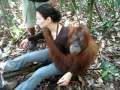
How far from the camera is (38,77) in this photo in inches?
156

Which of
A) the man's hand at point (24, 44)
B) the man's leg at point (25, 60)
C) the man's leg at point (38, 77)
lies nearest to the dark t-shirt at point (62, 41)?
the man's leg at point (38, 77)

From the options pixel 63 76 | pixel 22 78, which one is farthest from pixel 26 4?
pixel 63 76

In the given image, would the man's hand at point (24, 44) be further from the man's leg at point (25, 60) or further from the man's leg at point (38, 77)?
the man's leg at point (38, 77)

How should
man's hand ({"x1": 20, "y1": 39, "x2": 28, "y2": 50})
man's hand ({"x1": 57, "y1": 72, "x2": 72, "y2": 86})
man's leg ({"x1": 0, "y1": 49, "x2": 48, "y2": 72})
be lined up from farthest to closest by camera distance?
man's hand ({"x1": 20, "y1": 39, "x2": 28, "y2": 50}) < man's leg ({"x1": 0, "y1": 49, "x2": 48, "y2": 72}) < man's hand ({"x1": 57, "y1": 72, "x2": 72, "y2": 86})

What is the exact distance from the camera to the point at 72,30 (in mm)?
3811

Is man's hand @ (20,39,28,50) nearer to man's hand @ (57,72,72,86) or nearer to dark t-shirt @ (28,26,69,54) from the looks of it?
dark t-shirt @ (28,26,69,54)

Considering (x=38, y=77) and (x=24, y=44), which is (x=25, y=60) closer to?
(x=38, y=77)

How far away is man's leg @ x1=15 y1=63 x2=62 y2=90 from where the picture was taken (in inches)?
155

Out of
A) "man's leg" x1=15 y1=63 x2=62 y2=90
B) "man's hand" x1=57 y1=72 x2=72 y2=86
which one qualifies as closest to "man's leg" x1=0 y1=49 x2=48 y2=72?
"man's leg" x1=15 y1=63 x2=62 y2=90

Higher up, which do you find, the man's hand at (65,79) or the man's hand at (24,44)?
the man's hand at (24,44)

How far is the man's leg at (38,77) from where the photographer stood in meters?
3.93

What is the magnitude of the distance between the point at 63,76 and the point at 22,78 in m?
0.66

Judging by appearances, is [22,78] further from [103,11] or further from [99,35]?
[103,11]

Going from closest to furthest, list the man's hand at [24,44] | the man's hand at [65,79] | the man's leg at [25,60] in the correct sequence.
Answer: the man's hand at [65,79]
the man's leg at [25,60]
the man's hand at [24,44]
